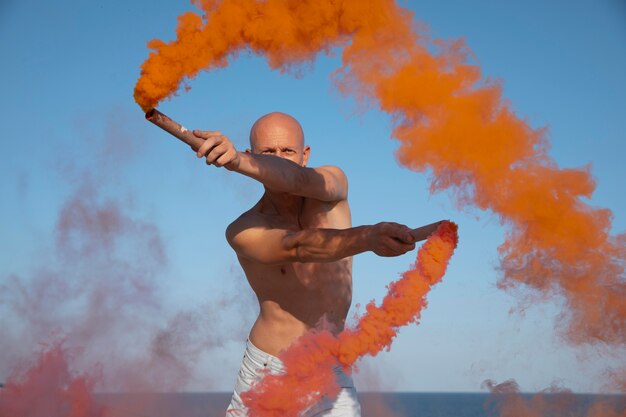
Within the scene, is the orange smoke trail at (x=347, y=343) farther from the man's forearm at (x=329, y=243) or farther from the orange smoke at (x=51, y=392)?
the orange smoke at (x=51, y=392)

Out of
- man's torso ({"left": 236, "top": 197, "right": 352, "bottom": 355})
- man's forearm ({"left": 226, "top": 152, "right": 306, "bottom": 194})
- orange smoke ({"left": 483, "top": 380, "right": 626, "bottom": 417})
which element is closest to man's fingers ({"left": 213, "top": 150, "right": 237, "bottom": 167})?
man's forearm ({"left": 226, "top": 152, "right": 306, "bottom": 194})

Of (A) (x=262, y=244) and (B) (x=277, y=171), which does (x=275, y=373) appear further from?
(B) (x=277, y=171)

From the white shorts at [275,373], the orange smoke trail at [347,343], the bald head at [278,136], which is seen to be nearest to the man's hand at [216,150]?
the orange smoke trail at [347,343]

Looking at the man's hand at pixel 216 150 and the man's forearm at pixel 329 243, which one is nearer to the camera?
the man's hand at pixel 216 150

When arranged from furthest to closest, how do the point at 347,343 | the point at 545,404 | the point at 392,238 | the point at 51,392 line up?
1. the point at 51,392
2. the point at 545,404
3. the point at 347,343
4. the point at 392,238

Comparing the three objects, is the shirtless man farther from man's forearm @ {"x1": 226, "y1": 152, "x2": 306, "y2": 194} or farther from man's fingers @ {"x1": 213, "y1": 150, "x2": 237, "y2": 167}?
man's fingers @ {"x1": 213, "y1": 150, "x2": 237, "y2": 167}

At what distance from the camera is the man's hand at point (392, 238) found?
4.41 m

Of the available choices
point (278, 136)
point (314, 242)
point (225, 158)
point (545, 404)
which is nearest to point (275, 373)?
point (314, 242)

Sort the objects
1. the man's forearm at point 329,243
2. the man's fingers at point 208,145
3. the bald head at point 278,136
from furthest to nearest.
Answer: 1. the bald head at point 278,136
2. the man's forearm at point 329,243
3. the man's fingers at point 208,145

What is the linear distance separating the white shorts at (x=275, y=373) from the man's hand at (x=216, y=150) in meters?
2.04

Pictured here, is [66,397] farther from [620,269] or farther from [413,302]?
[620,269]

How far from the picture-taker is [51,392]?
366 inches

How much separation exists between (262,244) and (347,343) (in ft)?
3.13

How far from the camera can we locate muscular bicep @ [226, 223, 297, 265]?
5000mm
